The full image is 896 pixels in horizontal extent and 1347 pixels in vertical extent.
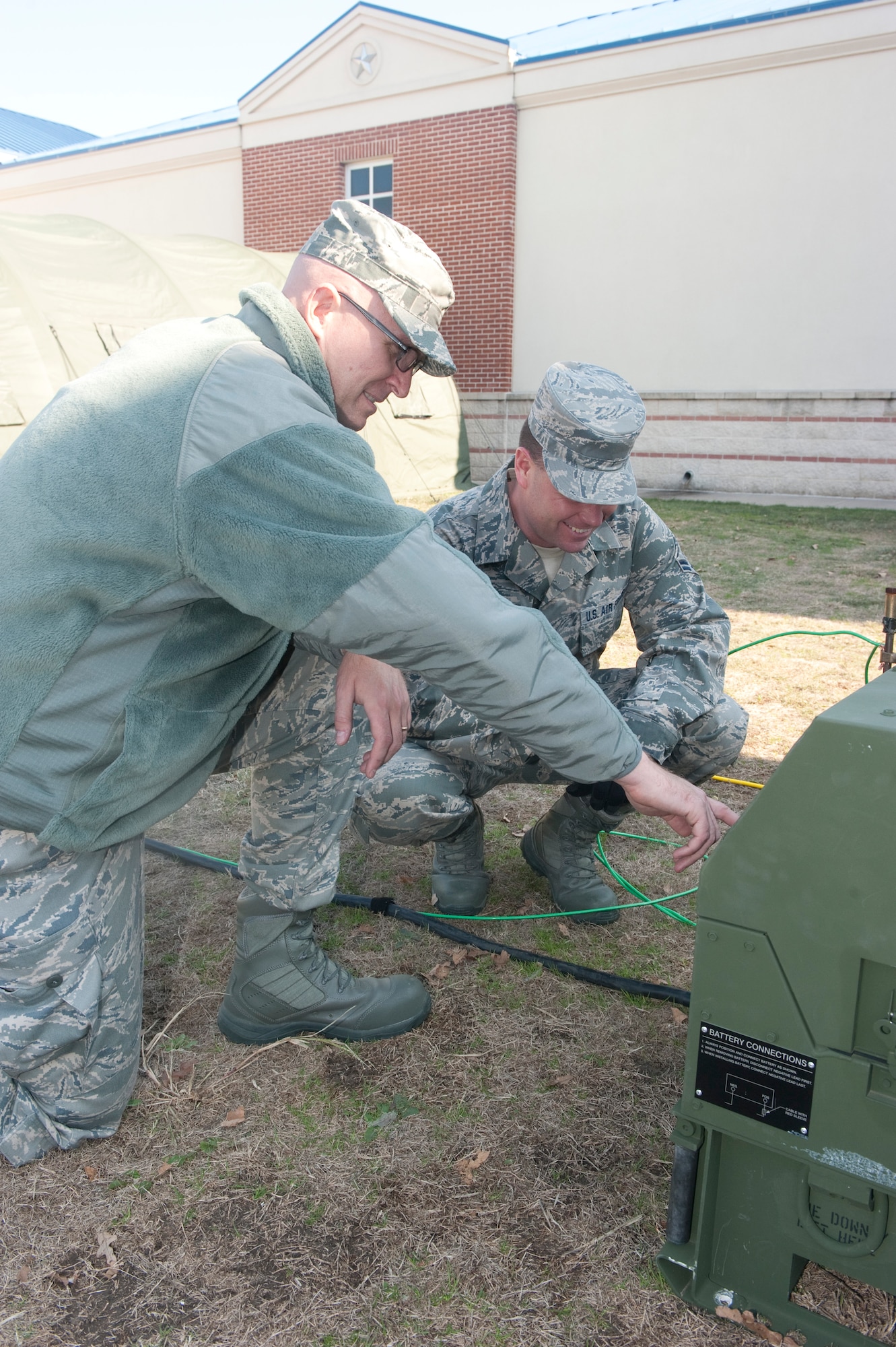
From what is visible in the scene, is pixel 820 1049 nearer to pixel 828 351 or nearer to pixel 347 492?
pixel 347 492

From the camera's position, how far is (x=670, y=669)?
8.31 feet

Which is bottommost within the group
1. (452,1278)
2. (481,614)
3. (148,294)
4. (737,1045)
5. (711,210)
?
(452,1278)

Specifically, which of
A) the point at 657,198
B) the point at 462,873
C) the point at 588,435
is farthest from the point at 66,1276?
the point at 657,198

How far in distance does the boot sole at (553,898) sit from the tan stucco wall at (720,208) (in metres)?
9.73

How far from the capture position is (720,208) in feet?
36.4

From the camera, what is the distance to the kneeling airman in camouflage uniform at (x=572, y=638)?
91.9 inches

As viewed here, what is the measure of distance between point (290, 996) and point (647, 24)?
1347 centimetres

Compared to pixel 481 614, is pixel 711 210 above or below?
above

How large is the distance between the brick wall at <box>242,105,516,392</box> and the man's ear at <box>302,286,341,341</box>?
460 inches

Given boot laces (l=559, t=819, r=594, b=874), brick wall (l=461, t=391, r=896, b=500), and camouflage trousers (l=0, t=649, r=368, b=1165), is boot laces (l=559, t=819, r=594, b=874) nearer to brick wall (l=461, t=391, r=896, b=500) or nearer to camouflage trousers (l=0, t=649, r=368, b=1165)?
camouflage trousers (l=0, t=649, r=368, b=1165)

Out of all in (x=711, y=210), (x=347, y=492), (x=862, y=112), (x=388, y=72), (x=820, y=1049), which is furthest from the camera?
(x=388, y=72)

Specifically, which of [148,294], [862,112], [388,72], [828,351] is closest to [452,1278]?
[148,294]

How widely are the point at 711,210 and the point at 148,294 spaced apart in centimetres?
635

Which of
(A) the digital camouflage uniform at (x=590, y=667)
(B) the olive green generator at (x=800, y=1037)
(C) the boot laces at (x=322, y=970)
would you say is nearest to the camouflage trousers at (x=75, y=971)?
(C) the boot laces at (x=322, y=970)
